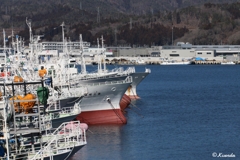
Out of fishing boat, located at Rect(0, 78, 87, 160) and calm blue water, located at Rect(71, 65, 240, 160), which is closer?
fishing boat, located at Rect(0, 78, 87, 160)

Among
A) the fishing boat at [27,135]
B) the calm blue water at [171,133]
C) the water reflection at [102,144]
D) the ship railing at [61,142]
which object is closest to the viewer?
the fishing boat at [27,135]

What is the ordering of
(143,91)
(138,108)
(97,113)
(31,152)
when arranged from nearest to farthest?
(31,152), (97,113), (138,108), (143,91)

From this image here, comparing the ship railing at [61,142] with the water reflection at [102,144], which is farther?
the water reflection at [102,144]

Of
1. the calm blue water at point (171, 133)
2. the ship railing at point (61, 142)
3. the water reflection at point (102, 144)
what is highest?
the ship railing at point (61, 142)

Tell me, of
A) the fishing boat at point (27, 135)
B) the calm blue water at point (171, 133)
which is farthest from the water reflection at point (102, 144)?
the fishing boat at point (27, 135)

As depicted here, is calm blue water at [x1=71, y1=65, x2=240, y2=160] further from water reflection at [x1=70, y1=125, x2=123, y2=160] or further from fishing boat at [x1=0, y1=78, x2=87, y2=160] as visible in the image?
fishing boat at [x1=0, y1=78, x2=87, y2=160]

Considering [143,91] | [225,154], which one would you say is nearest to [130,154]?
[225,154]

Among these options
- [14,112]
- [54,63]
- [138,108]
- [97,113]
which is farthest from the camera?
[138,108]

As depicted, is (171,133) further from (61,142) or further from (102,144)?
(61,142)

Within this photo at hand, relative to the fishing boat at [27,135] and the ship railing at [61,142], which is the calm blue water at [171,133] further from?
the fishing boat at [27,135]

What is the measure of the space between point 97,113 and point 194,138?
9.01 meters

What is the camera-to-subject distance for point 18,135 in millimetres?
30625

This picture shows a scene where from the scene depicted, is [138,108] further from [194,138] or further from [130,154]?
[130,154]

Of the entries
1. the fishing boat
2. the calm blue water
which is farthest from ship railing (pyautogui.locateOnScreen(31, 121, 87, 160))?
the calm blue water
